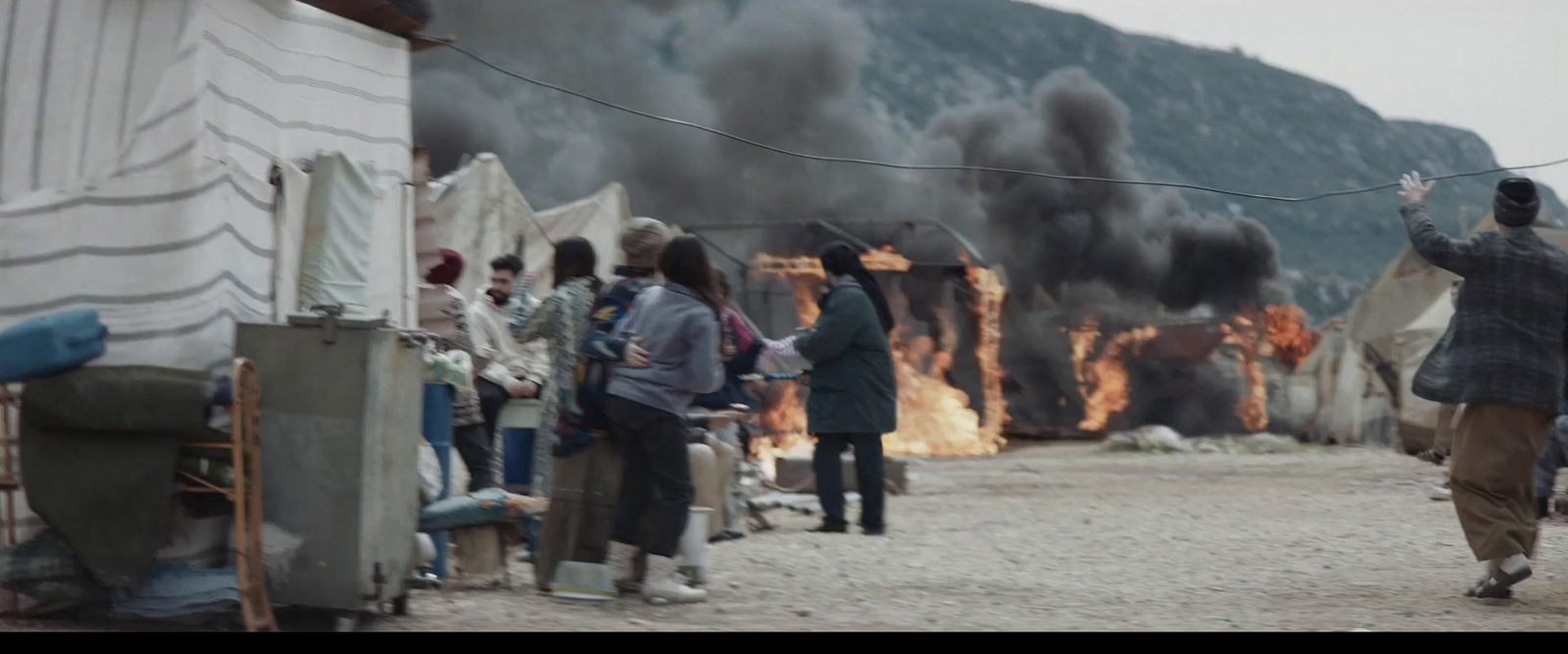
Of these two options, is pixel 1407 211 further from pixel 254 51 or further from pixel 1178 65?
pixel 1178 65

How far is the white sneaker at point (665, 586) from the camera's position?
6.23 meters

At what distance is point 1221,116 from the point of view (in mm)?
134625

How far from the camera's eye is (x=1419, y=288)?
84.6ft

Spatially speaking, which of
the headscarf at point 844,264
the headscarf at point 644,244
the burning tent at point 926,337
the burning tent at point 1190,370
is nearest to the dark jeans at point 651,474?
the headscarf at point 644,244

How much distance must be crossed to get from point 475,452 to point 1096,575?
9.49 ft

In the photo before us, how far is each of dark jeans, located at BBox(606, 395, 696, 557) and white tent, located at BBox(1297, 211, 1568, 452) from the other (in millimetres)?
16706

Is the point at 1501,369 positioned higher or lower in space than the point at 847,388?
lower

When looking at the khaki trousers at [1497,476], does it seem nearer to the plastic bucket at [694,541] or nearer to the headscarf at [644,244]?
the plastic bucket at [694,541]

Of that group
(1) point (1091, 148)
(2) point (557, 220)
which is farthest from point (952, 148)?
(2) point (557, 220)

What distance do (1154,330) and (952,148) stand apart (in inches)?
259

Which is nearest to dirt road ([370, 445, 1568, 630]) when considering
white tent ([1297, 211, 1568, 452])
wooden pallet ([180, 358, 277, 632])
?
wooden pallet ([180, 358, 277, 632])

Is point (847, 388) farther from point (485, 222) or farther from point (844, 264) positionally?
point (485, 222)

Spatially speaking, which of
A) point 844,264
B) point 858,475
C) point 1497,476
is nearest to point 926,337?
point 858,475

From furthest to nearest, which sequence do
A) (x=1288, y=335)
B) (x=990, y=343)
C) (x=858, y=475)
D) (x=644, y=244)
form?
1. (x=1288, y=335)
2. (x=990, y=343)
3. (x=858, y=475)
4. (x=644, y=244)
